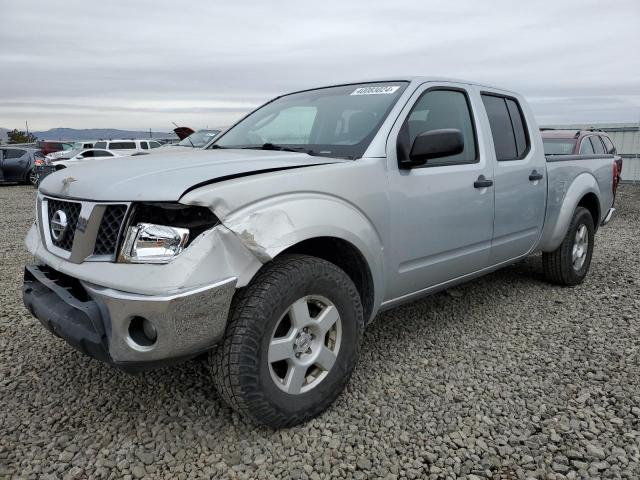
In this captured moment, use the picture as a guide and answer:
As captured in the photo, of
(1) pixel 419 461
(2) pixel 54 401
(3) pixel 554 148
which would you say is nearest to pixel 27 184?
(3) pixel 554 148

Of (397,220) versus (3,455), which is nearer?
(3,455)

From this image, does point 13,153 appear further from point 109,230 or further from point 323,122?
point 109,230

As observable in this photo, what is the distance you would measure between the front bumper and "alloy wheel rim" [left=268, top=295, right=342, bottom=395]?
33 cm

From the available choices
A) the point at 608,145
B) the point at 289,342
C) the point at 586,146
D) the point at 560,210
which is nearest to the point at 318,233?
the point at 289,342

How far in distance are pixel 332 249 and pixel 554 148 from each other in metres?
8.39

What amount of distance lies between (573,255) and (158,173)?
4019 millimetres

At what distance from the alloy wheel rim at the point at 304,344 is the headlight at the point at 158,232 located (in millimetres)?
546

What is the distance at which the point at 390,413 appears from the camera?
8.66 feet

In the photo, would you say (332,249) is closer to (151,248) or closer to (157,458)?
(151,248)

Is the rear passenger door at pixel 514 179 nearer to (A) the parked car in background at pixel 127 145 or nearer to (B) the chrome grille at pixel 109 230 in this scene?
(B) the chrome grille at pixel 109 230

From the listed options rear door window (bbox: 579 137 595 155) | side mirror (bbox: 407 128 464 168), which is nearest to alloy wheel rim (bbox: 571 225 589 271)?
side mirror (bbox: 407 128 464 168)

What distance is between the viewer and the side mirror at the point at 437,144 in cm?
274

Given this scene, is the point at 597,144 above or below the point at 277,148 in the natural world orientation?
below

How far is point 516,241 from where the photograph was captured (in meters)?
3.91
